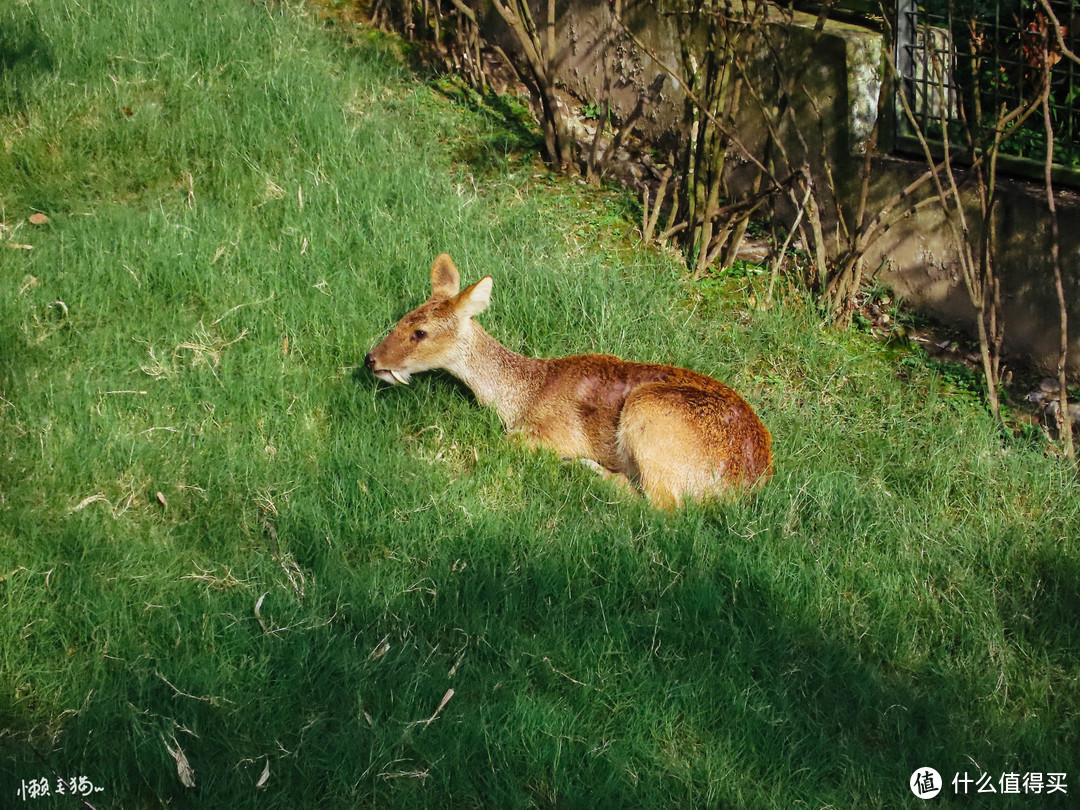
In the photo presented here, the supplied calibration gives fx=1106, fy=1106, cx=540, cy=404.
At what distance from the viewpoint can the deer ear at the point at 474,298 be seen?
6090mm

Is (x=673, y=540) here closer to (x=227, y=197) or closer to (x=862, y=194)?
(x=862, y=194)

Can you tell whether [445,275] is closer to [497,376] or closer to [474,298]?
[474,298]

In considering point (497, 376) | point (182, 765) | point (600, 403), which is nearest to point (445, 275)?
point (497, 376)

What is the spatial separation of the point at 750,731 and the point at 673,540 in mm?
1094

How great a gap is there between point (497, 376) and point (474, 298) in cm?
46

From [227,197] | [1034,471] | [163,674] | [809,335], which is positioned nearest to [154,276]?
[227,197]

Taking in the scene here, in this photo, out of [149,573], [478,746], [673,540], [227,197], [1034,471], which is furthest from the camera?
[227,197]

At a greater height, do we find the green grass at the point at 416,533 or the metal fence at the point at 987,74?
the metal fence at the point at 987,74

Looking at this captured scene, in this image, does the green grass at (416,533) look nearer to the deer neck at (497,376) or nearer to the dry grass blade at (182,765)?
the dry grass blade at (182,765)

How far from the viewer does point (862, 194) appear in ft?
23.1

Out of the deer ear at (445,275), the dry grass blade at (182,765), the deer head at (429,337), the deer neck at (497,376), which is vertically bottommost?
the dry grass blade at (182,765)

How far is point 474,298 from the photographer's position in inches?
242

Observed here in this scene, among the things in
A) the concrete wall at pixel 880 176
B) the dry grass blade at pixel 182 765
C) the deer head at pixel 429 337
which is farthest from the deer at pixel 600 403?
the dry grass blade at pixel 182 765

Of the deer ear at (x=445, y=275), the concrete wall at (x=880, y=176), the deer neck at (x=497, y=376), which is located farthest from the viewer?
the concrete wall at (x=880, y=176)
